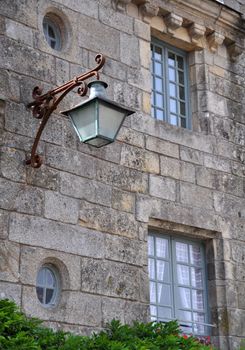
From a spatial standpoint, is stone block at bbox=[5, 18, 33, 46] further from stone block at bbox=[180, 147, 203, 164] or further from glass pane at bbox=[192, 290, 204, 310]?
glass pane at bbox=[192, 290, 204, 310]

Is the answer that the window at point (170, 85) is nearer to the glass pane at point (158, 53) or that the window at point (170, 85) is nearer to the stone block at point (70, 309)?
the glass pane at point (158, 53)

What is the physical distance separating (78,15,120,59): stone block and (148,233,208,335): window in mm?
2105

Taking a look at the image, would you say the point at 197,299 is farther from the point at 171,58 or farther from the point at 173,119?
the point at 171,58

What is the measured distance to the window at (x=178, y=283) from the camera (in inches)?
358

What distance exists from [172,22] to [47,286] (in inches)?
146

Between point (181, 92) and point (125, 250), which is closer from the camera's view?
point (125, 250)

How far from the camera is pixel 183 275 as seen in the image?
9430 mm

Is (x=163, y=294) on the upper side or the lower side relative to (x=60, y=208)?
lower

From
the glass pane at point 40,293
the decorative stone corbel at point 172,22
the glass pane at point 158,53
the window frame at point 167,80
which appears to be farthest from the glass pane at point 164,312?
the decorative stone corbel at point 172,22

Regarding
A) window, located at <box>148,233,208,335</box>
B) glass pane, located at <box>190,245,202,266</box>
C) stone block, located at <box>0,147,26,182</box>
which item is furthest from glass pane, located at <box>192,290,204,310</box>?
stone block, located at <box>0,147,26,182</box>

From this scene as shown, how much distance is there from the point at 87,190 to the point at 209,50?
299 cm

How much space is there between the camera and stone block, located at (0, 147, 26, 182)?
769 centimetres

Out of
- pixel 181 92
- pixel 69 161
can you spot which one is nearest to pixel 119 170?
pixel 69 161

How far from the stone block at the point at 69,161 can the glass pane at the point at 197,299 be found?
2.00m
